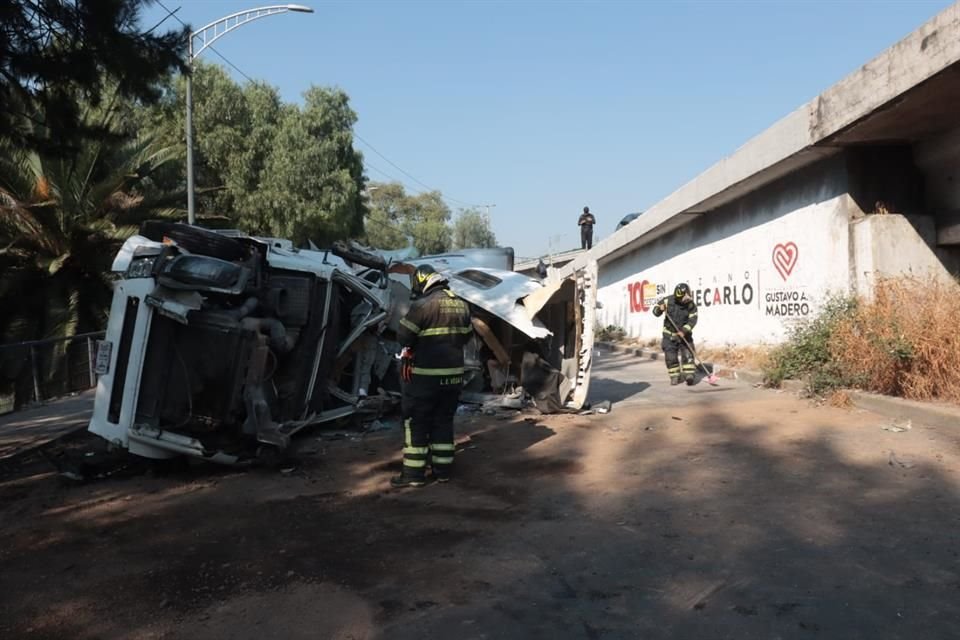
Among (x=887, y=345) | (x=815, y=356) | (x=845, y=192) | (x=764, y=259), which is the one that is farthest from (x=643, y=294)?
(x=887, y=345)

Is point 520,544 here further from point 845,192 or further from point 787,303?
point 787,303

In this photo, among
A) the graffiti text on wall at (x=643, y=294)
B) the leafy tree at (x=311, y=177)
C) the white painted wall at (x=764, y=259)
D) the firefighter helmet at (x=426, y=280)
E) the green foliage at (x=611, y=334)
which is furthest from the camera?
the leafy tree at (x=311, y=177)

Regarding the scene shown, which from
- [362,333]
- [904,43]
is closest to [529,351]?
[362,333]

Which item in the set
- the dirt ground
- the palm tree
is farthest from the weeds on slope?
the palm tree

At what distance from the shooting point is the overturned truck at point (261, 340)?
19.0ft

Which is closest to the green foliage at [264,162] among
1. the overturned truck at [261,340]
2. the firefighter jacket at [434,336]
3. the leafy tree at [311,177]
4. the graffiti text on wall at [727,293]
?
the leafy tree at [311,177]

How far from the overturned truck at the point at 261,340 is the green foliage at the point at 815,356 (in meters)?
2.75

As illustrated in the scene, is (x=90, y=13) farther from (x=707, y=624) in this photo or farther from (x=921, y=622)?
(x=921, y=622)

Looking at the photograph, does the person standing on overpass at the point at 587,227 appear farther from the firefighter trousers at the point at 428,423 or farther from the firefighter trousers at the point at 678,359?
the firefighter trousers at the point at 428,423

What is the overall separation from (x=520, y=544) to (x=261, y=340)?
2812mm

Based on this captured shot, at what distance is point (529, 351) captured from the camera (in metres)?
8.81

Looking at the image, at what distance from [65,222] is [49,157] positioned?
37.5ft

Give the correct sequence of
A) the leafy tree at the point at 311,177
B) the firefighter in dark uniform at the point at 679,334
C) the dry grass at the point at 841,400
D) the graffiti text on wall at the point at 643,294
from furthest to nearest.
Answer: the leafy tree at the point at 311,177, the graffiti text on wall at the point at 643,294, the firefighter in dark uniform at the point at 679,334, the dry grass at the point at 841,400

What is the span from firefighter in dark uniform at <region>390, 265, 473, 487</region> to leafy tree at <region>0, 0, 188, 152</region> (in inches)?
115
